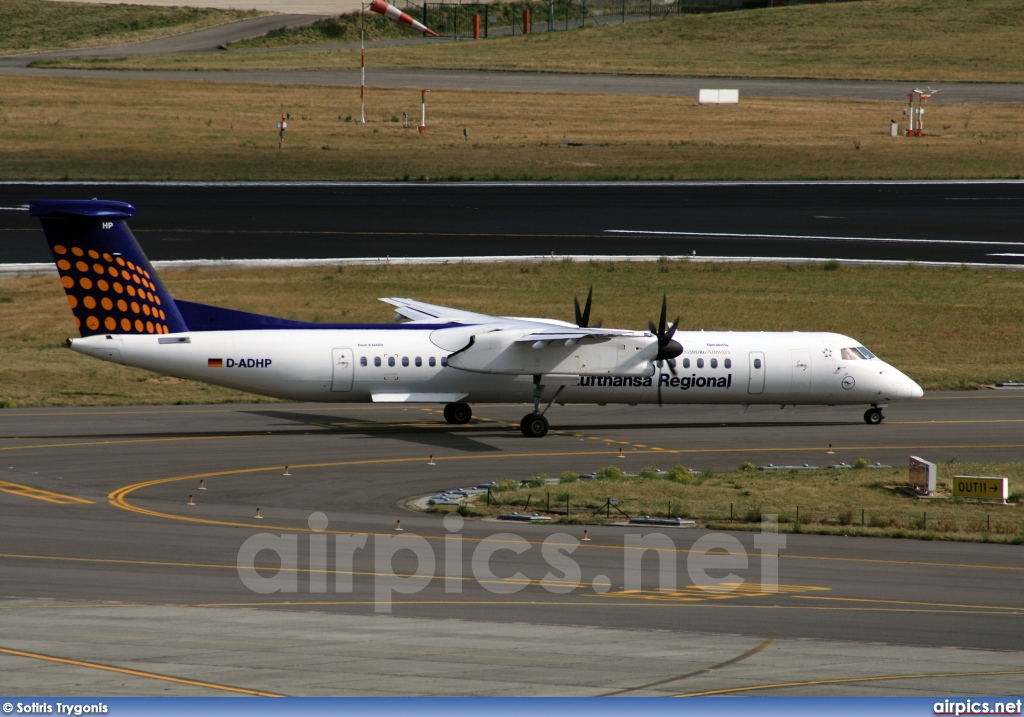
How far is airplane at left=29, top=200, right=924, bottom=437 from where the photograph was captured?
33.9 metres

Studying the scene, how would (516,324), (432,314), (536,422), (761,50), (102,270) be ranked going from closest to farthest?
(102,270), (536,422), (516,324), (432,314), (761,50)

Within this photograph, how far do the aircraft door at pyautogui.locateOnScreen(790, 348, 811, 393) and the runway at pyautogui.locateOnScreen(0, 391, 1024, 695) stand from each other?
1932mm

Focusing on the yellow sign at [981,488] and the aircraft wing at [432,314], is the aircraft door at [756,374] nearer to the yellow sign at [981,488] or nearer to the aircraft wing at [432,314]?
the aircraft wing at [432,314]

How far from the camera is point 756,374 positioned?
38.3 meters

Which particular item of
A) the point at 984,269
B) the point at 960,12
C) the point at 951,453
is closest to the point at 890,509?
the point at 951,453

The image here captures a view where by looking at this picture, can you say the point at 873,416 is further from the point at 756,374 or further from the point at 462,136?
the point at 462,136

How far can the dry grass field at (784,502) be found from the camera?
27.2 metres

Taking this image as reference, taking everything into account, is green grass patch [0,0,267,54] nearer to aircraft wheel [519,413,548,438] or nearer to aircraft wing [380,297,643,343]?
aircraft wing [380,297,643,343]

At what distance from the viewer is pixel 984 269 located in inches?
2387

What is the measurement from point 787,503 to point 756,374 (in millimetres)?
9708

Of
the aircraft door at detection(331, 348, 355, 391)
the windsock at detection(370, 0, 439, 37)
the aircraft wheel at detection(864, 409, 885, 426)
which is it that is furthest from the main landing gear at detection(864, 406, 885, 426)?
the windsock at detection(370, 0, 439, 37)

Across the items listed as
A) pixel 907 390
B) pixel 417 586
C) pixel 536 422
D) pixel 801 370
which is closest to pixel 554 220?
pixel 801 370

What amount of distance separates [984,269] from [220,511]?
148 ft

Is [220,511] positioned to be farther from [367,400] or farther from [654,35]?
[654,35]
